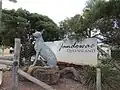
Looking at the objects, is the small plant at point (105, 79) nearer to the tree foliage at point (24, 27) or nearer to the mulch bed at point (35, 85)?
the mulch bed at point (35, 85)

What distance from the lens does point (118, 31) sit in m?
11.0

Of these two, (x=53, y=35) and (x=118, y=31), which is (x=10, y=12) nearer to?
(x=53, y=35)

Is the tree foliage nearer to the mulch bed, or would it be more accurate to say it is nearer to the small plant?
the mulch bed

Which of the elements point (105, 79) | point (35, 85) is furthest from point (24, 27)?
point (105, 79)

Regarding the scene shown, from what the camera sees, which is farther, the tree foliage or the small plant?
the tree foliage

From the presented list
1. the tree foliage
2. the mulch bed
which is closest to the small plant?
the mulch bed

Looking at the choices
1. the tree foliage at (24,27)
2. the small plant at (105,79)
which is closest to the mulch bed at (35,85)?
the small plant at (105,79)

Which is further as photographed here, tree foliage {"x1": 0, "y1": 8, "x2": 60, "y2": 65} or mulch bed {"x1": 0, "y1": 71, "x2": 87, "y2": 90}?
tree foliage {"x1": 0, "y1": 8, "x2": 60, "y2": 65}

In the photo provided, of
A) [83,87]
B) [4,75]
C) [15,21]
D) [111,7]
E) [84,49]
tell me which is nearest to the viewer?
[83,87]

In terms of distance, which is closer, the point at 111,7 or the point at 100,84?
the point at 100,84

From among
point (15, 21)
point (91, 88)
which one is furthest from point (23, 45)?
point (91, 88)

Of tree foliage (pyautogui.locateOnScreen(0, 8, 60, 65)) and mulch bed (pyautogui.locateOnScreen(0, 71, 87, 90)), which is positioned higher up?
tree foliage (pyautogui.locateOnScreen(0, 8, 60, 65))

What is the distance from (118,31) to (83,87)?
3657 millimetres

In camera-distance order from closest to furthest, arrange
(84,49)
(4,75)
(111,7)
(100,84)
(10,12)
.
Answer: (100,84) < (4,75) < (111,7) < (84,49) < (10,12)
